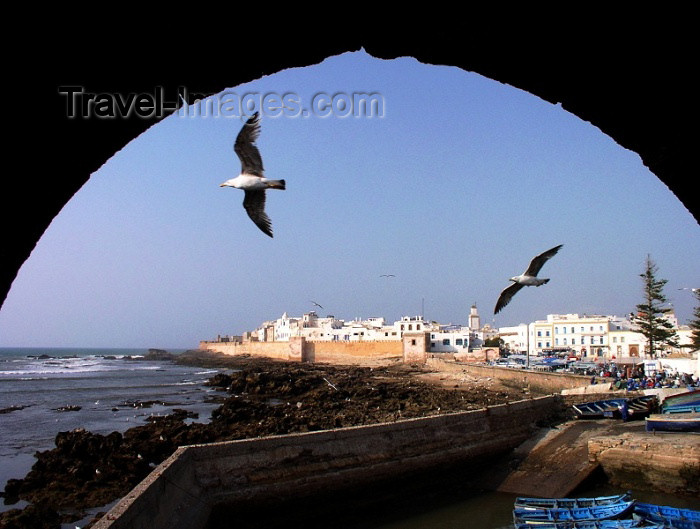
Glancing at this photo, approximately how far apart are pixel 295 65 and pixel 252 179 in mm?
1269

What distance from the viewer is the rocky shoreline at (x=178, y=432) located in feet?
37.7

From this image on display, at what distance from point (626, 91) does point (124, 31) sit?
2244 mm

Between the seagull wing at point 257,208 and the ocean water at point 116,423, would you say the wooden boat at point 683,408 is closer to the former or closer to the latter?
the ocean water at point 116,423

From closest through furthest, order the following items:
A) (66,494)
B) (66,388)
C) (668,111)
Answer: (668,111), (66,494), (66,388)

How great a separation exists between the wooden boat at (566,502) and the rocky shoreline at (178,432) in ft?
26.7

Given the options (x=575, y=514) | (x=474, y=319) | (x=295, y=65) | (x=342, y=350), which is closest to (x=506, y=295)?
(x=575, y=514)

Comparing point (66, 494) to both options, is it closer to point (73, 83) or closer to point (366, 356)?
point (73, 83)

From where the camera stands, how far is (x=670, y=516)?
942cm

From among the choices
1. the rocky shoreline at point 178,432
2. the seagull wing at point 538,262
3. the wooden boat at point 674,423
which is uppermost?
the seagull wing at point 538,262

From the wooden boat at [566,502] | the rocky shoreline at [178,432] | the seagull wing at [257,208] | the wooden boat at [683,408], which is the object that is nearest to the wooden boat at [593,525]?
the wooden boat at [566,502]

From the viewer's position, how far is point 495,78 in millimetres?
2590

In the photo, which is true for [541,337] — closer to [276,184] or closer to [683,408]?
[683,408]

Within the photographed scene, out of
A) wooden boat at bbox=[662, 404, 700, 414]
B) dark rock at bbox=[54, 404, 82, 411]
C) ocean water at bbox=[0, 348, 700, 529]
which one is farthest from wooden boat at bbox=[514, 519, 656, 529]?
dark rock at bbox=[54, 404, 82, 411]

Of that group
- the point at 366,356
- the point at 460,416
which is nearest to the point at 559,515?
the point at 460,416
